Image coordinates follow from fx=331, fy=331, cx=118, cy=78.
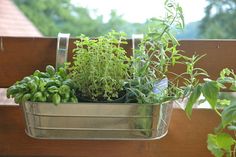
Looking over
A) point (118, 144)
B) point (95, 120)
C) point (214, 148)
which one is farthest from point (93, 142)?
point (214, 148)

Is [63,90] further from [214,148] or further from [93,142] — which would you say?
[214,148]

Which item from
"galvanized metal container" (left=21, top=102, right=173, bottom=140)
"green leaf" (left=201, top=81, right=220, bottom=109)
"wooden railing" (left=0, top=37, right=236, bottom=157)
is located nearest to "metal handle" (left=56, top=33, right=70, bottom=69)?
"wooden railing" (left=0, top=37, right=236, bottom=157)

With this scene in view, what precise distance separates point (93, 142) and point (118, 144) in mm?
73

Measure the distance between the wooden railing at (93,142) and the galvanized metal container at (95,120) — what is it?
15cm

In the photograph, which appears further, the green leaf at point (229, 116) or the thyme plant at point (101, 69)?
the thyme plant at point (101, 69)

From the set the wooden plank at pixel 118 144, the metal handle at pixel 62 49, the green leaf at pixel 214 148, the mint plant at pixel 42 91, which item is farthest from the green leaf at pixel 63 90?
the green leaf at pixel 214 148

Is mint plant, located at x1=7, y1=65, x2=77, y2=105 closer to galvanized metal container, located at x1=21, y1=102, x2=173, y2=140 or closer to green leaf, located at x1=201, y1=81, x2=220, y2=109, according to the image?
galvanized metal container, located at x1=21, y1=102, x2=173, y2=140

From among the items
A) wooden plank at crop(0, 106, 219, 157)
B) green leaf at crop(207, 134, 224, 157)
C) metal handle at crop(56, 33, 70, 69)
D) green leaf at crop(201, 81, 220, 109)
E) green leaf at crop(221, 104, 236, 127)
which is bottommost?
wooden plank at crop(0, 106, 219, 157)

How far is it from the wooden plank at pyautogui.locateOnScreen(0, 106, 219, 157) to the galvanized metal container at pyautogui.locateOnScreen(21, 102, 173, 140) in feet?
0.50

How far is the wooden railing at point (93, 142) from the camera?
3.08ft

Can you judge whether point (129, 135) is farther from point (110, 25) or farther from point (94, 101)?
point (110, 25)

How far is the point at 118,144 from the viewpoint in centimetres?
96

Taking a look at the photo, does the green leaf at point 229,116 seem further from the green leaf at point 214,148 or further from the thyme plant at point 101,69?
the thyme plant at point 101,69

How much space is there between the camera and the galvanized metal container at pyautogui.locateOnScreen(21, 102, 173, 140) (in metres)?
0.77
